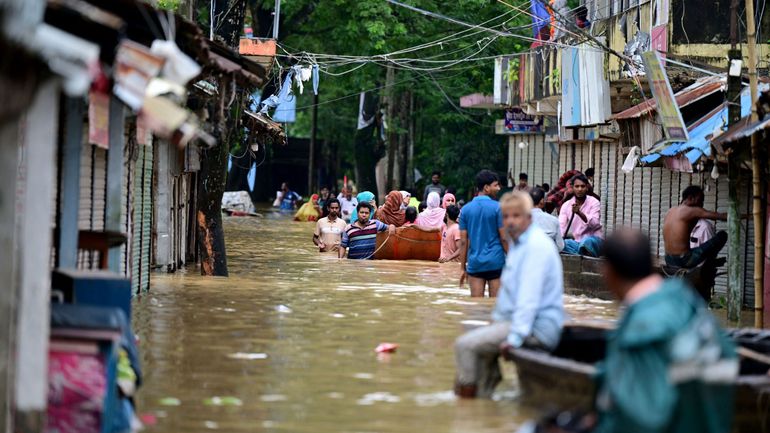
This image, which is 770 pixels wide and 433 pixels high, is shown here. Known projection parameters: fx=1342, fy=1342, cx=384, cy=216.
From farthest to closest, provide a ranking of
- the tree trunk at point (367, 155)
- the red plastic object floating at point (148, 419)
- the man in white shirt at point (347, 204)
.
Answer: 1. the tree trunk at point (367, 155)
2. the man in white shirt at point (347, 204)
3. the red plastic object floating at point (148, 419)

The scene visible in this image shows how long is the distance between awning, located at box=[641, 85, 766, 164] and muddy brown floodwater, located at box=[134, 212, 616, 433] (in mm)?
2320

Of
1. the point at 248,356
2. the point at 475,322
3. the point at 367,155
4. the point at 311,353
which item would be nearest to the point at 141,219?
the point at 475,322

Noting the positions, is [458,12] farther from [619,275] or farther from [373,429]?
[619,275]

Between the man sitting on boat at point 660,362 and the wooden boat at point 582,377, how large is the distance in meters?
2.39

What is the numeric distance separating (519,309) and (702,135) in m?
9.52

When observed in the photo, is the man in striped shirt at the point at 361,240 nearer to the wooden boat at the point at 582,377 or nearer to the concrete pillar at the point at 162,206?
the concrete pillar at the point at 162,206

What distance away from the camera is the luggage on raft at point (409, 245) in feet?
85.7

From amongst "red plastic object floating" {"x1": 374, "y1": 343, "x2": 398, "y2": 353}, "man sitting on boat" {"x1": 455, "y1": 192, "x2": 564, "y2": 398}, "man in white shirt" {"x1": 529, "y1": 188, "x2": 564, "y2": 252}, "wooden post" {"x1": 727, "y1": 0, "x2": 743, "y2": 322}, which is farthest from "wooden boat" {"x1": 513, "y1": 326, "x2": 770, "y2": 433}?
"man in white shirt" {"x1": 529, "y1": 188, "x2": 564, "y2": 252}

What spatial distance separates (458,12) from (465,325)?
23905 mm

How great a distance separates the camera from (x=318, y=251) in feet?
93.7

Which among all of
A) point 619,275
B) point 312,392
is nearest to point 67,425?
point 312,392

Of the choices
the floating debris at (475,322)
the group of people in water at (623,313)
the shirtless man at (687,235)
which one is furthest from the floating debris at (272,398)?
the shirtless man at (687,235)

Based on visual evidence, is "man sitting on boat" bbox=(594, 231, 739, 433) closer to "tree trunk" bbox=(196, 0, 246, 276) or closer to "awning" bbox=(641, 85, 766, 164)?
"awning" bbox=(641, 85, 766, 164)

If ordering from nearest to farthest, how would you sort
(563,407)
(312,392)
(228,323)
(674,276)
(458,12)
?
(563,407) < (312,392) < (228,323) < (674,276) < (458,12)
